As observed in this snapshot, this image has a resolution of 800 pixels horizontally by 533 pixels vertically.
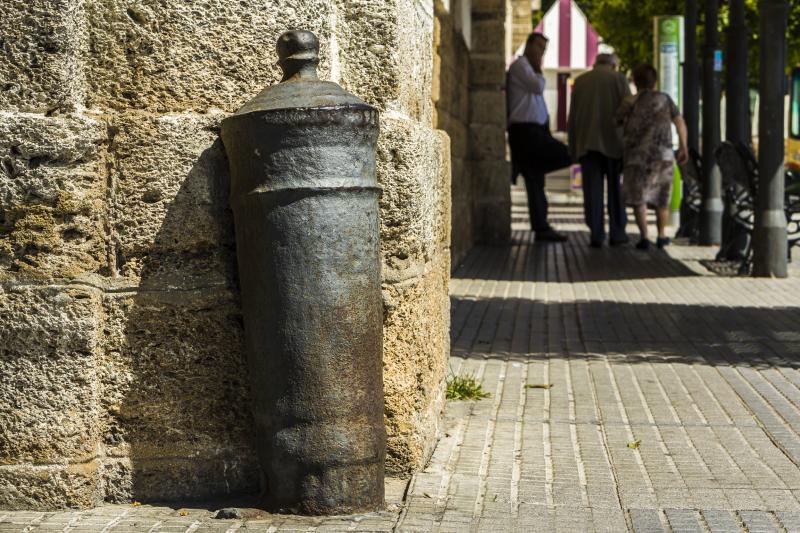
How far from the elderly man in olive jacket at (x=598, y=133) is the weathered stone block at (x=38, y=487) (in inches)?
438

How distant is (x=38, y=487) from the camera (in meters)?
4.48

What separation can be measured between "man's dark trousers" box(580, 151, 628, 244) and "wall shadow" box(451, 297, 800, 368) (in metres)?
4.64

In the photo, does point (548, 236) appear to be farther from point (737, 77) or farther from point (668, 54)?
point (668, 54)

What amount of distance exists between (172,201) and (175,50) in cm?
47

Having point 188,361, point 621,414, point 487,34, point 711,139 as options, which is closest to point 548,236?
point 711,139

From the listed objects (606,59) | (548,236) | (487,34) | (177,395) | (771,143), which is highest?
(487,34)

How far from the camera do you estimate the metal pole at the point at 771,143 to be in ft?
39.5

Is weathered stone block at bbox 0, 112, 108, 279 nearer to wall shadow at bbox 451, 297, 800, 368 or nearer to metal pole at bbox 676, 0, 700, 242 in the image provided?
wall shadow at bbox 451, 297, 800, 368

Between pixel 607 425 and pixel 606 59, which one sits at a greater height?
pixel 606 59

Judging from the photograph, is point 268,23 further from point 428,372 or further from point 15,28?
point 428,372

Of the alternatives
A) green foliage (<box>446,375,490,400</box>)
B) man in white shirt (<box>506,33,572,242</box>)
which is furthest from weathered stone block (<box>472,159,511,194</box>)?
green foliage (<box>446,375,490,400</box>)

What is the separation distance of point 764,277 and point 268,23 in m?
8.49

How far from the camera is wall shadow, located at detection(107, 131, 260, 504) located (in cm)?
459

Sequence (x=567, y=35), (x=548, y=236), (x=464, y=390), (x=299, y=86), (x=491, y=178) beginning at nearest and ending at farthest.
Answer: (x=299, y=86) → (x=464, y=390) → (x=491, y=178) → (x=548, y=236) → (x=567, y=35)
